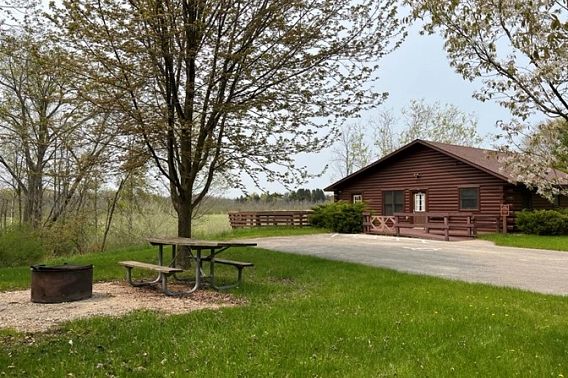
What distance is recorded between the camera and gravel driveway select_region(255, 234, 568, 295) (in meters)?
9.38

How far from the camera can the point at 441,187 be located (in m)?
Answer: 23.8

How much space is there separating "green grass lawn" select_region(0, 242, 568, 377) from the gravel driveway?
1991 millimetres

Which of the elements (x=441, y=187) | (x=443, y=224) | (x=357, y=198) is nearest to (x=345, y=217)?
(x=357, y=198)

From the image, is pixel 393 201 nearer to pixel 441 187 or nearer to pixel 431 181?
pixel 431 181

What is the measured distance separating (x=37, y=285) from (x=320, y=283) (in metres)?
4.52

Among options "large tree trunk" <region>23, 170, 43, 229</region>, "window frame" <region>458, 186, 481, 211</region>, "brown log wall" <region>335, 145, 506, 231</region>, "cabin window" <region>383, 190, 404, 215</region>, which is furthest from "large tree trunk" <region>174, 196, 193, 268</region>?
"cabin window" <region>383, 190, 404, 215</region>

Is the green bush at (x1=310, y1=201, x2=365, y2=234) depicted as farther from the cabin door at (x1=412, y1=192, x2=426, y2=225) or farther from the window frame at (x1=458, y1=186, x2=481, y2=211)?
the window frame at (x1=458, y1=186, x2=481, y2=211)

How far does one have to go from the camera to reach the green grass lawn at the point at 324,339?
4.09 m

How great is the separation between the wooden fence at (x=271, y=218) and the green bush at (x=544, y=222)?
1185 cm

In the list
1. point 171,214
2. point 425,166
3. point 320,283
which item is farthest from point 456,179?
point 320,283

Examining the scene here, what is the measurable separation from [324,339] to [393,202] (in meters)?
22.1

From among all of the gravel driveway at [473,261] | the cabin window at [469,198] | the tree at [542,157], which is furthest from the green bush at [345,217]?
the tree at [542,157]

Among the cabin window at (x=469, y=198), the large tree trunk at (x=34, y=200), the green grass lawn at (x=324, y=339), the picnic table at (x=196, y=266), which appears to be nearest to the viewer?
the green grass lawn at (x=324, y=339)

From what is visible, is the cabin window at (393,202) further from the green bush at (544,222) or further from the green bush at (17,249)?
the green bush at (17,249)
